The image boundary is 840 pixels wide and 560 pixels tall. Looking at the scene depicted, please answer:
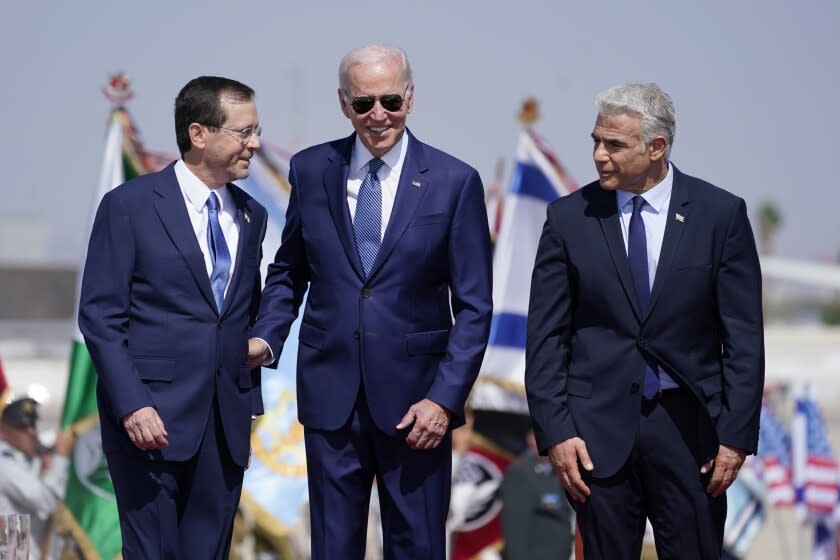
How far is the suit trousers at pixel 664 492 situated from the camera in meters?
3.96

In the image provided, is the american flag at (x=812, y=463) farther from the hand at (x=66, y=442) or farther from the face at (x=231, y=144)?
the face at (x=231, y=144)

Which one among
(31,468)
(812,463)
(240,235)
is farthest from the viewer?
(812,463)

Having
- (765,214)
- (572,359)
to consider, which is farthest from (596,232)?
(765,214)

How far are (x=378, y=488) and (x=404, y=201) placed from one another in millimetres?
834

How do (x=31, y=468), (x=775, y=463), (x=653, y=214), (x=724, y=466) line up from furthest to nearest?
(x=775, y=463) < (x=31, y=468) < (x=653, y=214) < (x=724, y=466)

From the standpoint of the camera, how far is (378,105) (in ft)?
13.1

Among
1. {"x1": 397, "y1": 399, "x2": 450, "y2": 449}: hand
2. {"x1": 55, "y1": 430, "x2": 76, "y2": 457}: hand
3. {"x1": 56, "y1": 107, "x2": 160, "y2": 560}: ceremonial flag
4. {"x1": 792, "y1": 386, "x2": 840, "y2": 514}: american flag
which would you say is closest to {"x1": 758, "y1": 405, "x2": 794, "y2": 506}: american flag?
{"x1": 792, "y1": 386, "x2": 840, "y2": 514}: american flag

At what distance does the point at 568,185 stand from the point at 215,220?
5.88 m

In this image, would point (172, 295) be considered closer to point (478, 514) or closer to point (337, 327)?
point (337, 327)

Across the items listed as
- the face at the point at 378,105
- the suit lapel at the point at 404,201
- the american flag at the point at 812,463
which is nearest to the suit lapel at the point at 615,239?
the suit lapel at the point at 404,201

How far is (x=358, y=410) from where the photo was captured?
4.10m

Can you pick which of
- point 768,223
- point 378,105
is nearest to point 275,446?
point 378,105

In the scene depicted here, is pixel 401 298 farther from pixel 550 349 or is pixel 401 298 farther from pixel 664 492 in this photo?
pixel 664 492

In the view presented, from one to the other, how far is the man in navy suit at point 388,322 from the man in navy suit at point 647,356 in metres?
0.28
